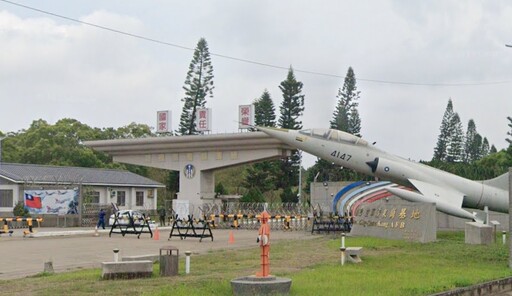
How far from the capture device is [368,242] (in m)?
23.3

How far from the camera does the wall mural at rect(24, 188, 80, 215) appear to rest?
1598 inches

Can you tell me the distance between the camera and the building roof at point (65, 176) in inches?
1790

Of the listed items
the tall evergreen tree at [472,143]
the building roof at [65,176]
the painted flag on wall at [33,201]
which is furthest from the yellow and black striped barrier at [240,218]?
the tall evergreen tree at [472,143]

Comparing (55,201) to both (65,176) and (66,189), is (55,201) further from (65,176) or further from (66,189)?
(65,176)

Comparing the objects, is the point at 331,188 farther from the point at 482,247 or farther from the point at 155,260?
the point at 155,260

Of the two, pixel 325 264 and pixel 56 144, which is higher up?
pixel 56 144

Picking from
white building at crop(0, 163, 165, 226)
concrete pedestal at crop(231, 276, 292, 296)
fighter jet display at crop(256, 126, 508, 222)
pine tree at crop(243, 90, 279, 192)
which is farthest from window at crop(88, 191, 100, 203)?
concrete pedestal at crop(231, 276, 292, 296)

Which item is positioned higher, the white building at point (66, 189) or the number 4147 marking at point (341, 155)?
the number 4147 marking at point (341, 155)

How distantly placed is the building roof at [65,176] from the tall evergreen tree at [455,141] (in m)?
37.4

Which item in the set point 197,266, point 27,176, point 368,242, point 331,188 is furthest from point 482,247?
A: point 27,176

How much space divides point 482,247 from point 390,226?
4.57m

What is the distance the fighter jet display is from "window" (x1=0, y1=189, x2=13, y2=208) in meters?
24.1

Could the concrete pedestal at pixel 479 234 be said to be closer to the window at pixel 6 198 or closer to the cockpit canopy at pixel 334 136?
the cockpit canopy at pixel 334 136

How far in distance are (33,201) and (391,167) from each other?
23.3 metres
